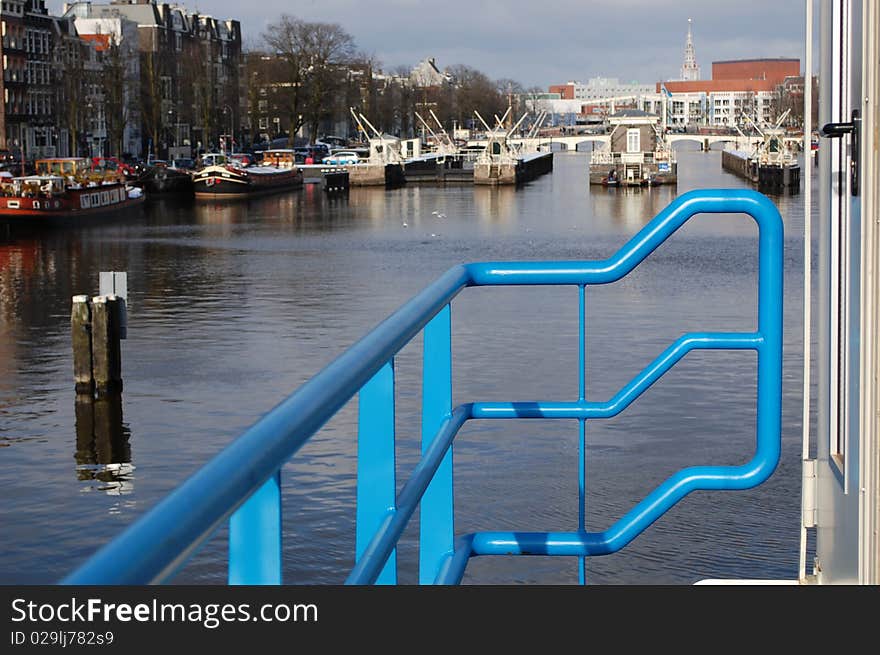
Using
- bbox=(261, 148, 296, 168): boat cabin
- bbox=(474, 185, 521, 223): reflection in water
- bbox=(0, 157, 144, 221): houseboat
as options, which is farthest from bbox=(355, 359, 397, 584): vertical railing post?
bbox=(261, 148, 296, 168): boat cabin

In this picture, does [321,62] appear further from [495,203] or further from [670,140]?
[495,203]

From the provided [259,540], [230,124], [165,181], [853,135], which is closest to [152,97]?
[230,124]

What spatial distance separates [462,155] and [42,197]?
58.7m

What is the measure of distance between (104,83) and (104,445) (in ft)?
236

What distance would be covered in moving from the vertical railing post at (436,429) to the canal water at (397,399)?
1.15 meters

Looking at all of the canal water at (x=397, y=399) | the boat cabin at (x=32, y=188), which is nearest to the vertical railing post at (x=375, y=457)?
the canal water at (x=397, y=399)

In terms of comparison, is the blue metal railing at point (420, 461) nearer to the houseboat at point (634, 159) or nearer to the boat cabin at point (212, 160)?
the houseboat at point (634, 159)

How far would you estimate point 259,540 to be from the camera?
1604mm

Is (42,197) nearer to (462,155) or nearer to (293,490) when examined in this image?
(293,490)

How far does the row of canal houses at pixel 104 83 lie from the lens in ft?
266

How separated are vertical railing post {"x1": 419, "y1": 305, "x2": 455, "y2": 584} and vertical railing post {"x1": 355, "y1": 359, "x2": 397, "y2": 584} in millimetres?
856

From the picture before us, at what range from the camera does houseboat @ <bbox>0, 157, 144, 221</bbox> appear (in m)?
50.9

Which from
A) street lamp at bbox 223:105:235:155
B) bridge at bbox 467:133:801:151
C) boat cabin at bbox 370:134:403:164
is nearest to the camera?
boat cabin at bbox 370:134:403:164

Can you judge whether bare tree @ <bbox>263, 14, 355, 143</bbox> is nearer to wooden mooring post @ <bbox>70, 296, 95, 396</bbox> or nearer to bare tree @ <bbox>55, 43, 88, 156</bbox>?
bare tree @ <bbox>55, 43, 88, 156</bbox>
